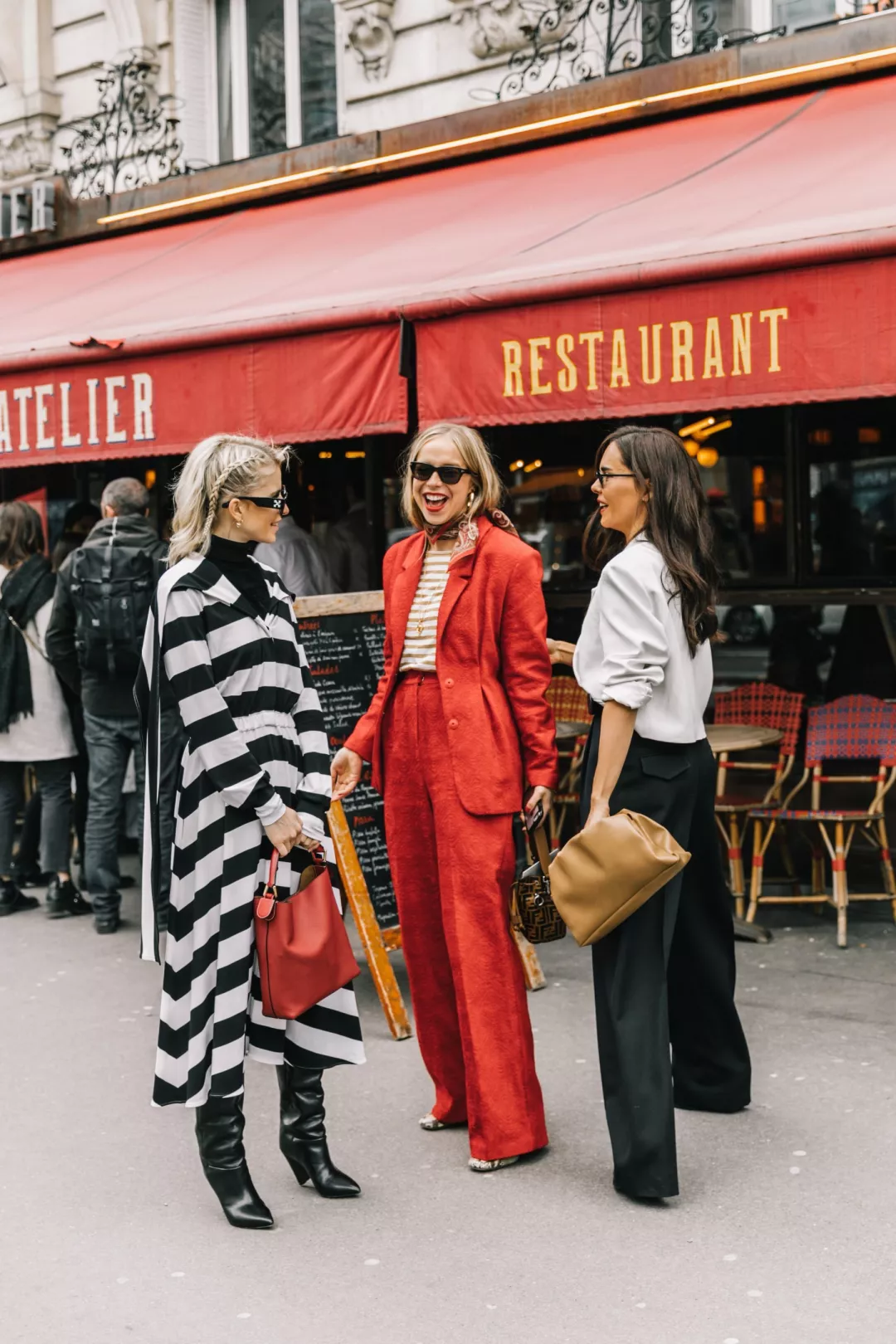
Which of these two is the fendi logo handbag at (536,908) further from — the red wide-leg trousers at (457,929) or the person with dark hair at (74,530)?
the person with dark hair at (74,530)

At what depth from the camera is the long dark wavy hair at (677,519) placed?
4.06 meters

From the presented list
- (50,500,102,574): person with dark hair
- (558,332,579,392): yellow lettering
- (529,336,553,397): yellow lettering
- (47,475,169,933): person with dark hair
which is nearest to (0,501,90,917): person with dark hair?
(47,475,169,933): person with dark hair

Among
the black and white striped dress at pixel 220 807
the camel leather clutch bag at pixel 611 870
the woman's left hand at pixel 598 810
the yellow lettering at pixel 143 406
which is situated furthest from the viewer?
the yellow lettering at pixel 143 406

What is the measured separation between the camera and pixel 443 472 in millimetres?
4254

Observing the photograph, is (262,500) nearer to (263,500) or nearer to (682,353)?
(263,500)

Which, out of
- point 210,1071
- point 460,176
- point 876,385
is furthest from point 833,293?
point 460,176

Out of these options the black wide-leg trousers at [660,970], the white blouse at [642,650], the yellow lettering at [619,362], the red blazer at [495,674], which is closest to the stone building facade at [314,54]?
the yellow lettering at [619,362]

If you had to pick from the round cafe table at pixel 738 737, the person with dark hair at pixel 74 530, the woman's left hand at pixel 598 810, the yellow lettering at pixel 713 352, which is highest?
the yellow lettering at pixel 713 352

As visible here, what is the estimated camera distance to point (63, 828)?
7.52 metres

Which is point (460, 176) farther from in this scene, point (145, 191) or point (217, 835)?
point (217, 835)

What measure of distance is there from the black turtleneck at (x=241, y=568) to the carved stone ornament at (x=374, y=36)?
23.1 ft

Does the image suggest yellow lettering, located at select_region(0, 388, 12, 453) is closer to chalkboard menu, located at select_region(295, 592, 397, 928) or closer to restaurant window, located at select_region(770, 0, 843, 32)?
chalkboard menu, located at select_region(295, 592, 397, 928)

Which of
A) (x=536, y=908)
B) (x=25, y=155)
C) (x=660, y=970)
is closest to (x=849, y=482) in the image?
(x=536, y=908)

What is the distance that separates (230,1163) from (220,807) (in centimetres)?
90
